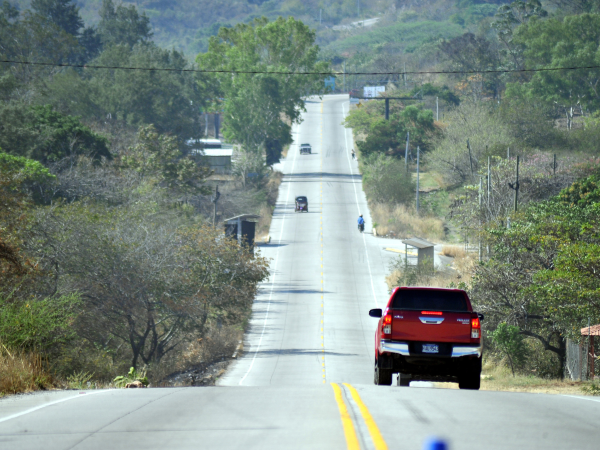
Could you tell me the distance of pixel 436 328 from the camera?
44.2 ft

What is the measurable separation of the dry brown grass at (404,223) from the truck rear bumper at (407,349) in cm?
5476

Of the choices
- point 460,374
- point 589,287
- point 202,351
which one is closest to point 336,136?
point 202,351

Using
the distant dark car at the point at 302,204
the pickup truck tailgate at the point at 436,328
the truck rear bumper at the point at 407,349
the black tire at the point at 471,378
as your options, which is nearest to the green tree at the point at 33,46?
the distant dark car at the point at 302,204

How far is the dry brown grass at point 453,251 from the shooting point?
58769 mm

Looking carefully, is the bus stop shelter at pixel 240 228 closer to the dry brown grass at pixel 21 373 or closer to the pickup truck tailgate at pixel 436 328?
the dry brown grass at pixel 21 373

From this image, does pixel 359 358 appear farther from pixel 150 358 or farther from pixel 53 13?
pixel 53 13

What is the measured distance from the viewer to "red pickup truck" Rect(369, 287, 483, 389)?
13461 millimetres

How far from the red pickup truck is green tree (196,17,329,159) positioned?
82.4 meters

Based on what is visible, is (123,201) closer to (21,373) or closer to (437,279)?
(437,279)

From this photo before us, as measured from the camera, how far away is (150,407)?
10070mm

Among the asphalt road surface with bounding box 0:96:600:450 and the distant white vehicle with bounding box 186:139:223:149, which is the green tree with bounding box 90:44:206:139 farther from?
the asphalt road surface with bounding box 0:96:600:450

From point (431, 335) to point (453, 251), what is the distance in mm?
47302

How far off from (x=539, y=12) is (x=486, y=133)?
49900mm

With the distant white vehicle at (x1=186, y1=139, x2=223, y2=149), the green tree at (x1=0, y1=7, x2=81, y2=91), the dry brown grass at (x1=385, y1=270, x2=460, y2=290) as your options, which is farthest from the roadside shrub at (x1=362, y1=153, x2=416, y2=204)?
the green tree at (x1=0, y1=7, x2=81, y2=91)
